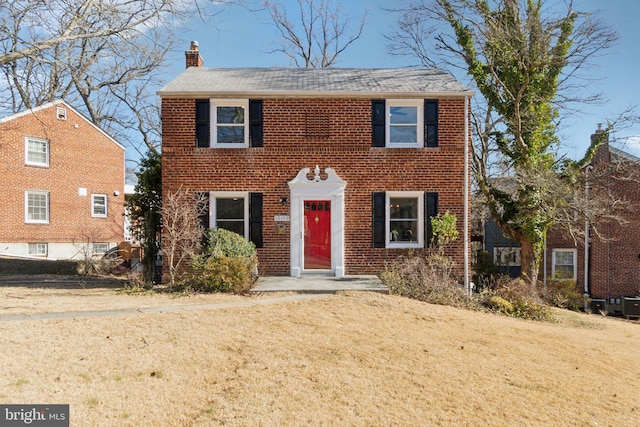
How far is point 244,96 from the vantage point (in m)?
12.7

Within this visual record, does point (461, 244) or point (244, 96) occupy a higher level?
point (244, 96)

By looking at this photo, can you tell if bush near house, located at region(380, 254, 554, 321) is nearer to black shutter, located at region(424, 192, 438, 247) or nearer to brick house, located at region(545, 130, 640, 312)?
black shutter, located at region(424, 192, 438, 247)

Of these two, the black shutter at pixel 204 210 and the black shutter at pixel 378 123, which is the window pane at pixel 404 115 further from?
the black shutter at pixel 204 210

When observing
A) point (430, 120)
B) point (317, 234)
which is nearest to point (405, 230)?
point (317, 234)

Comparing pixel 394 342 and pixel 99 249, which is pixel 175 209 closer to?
pixel 394 342

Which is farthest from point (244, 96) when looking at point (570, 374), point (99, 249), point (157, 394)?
point (99, 249)

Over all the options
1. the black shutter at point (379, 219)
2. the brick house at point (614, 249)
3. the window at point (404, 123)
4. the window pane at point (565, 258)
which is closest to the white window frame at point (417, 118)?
the window at point (404, 123)

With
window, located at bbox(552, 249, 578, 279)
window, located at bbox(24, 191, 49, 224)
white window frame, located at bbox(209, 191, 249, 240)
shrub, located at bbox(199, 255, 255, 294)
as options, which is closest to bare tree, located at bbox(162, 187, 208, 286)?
white window frame, located at bbox(209, 191, 249, 240)

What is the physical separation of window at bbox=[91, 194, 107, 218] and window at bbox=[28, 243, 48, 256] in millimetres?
3002

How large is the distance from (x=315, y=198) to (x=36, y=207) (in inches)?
667

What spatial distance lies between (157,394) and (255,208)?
8359 millimetres

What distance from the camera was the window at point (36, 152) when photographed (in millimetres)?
20672

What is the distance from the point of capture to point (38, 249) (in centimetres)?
2108

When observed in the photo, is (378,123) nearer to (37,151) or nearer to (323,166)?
(323,166)
